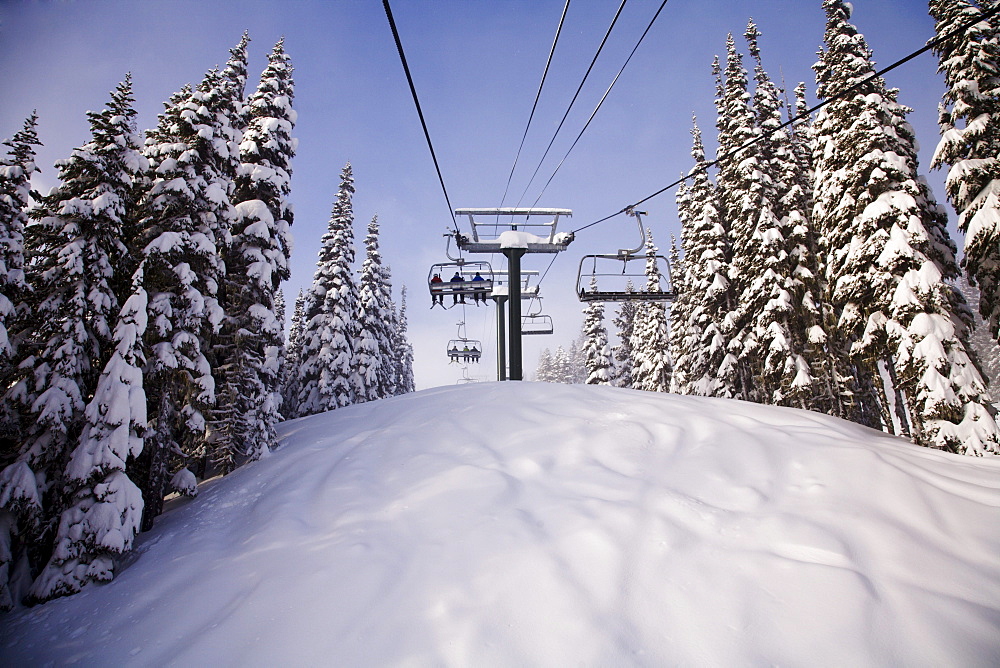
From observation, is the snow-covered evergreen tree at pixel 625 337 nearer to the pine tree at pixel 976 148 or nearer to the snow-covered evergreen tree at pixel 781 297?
the snow-covered evergreen tree at pixel 781 297

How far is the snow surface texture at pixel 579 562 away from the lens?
3.96 m

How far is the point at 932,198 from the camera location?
540 inches

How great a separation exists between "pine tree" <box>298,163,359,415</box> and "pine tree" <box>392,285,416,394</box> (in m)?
18.5

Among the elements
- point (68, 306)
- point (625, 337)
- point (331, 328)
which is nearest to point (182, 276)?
point (68, 306)

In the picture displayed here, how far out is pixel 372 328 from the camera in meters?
32.6

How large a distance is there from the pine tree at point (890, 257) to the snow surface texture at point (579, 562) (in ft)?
15.3

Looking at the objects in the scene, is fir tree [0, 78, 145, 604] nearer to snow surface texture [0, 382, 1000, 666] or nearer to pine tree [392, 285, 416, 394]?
snow surface texture [0, 382, 1000, 666]

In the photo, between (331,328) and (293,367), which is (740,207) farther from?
(293,367)

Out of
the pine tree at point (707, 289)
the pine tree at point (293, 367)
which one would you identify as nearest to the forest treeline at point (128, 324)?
the pine tree at point (293, 367)

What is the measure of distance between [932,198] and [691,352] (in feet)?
44.9

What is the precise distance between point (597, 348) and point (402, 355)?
86.6 ft

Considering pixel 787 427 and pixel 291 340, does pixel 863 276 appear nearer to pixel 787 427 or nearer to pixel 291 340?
pixel 787 427

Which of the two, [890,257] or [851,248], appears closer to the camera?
[890,257]

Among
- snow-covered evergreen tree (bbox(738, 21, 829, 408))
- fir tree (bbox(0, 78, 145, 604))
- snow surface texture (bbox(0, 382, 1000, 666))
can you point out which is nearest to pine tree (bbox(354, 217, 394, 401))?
fir tree (bbox(0, 78, 145, 604))
